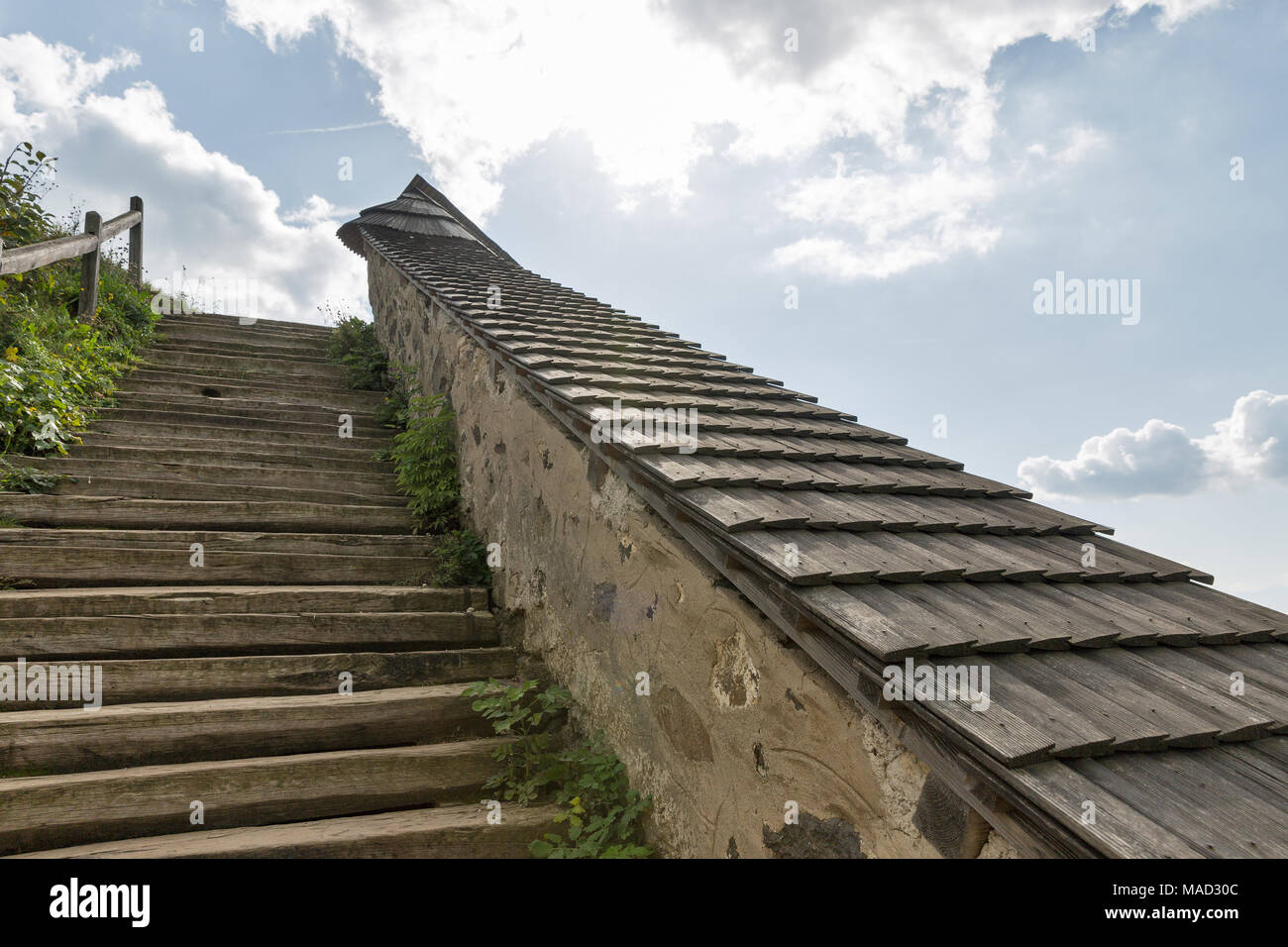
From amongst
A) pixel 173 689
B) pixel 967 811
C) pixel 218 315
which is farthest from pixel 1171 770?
pixel 218 315

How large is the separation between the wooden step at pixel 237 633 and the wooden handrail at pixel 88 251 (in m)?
3.35

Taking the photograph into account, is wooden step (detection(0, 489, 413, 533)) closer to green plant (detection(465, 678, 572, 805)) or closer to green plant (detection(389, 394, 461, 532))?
green plant (detection(389, 394, 461, 532))

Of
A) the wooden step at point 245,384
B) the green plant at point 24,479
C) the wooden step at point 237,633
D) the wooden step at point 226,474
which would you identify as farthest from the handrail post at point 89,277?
the wooden step at point 237,633

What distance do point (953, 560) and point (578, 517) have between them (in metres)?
1.62

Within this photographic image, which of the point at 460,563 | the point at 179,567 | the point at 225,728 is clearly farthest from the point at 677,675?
the point at 179,567

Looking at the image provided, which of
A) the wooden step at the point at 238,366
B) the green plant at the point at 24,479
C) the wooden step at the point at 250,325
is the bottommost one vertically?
the green plant at the point at 24,479

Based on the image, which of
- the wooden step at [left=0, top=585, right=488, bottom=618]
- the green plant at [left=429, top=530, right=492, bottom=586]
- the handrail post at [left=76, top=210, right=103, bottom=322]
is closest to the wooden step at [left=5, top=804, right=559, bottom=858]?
the wooden step at [left=0, top=585, right=488, bottom=618]

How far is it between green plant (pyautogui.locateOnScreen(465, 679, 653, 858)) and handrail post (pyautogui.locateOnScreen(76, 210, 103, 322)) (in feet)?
21.7

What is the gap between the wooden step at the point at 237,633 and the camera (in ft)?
10.9

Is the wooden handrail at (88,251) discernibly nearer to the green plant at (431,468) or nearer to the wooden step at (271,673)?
the green plant at (431,468)

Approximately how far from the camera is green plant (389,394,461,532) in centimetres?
494

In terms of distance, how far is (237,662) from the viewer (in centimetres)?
336

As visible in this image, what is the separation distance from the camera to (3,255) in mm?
5320
